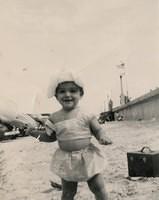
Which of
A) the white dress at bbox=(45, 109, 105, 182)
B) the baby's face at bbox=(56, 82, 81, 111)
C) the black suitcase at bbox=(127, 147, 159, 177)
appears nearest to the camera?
the white dress at bbox=(45, 109, 105, 182)

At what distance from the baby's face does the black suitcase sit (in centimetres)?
221

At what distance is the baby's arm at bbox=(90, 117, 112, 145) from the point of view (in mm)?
3439

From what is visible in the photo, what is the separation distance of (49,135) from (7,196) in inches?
87.8

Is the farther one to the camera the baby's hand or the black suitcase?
Result: the black suitcase

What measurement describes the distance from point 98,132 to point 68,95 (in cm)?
41

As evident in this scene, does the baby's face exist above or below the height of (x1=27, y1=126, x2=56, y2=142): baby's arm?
above

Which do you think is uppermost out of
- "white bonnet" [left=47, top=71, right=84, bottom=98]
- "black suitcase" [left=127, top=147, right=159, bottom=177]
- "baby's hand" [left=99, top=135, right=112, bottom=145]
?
"white bonnet" [left=47, top=71, right=84, bottom=98]

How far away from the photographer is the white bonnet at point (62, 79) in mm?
3545

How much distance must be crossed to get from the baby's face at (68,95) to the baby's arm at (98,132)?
223 millimetres

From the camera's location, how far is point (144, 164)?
5516 millimetres

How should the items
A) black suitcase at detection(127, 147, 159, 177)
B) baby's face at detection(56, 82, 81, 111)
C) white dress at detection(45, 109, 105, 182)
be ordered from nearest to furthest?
white dress at detection(45, 109, 105, 182)
baby's face at detection(56, 82, 81, 111)
black suitcase at detection(127, 147, 159, 177)

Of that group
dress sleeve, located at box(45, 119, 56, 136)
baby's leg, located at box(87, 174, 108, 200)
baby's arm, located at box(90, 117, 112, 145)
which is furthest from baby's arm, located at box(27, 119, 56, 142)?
baby's leg, located at box(87, 174, 108, 200)

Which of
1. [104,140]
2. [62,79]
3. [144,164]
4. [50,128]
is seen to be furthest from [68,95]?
[144,164]

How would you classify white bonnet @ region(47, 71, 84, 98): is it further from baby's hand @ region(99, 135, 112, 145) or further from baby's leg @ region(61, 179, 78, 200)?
baby's leg @ region(61, 179, 78, 200)
